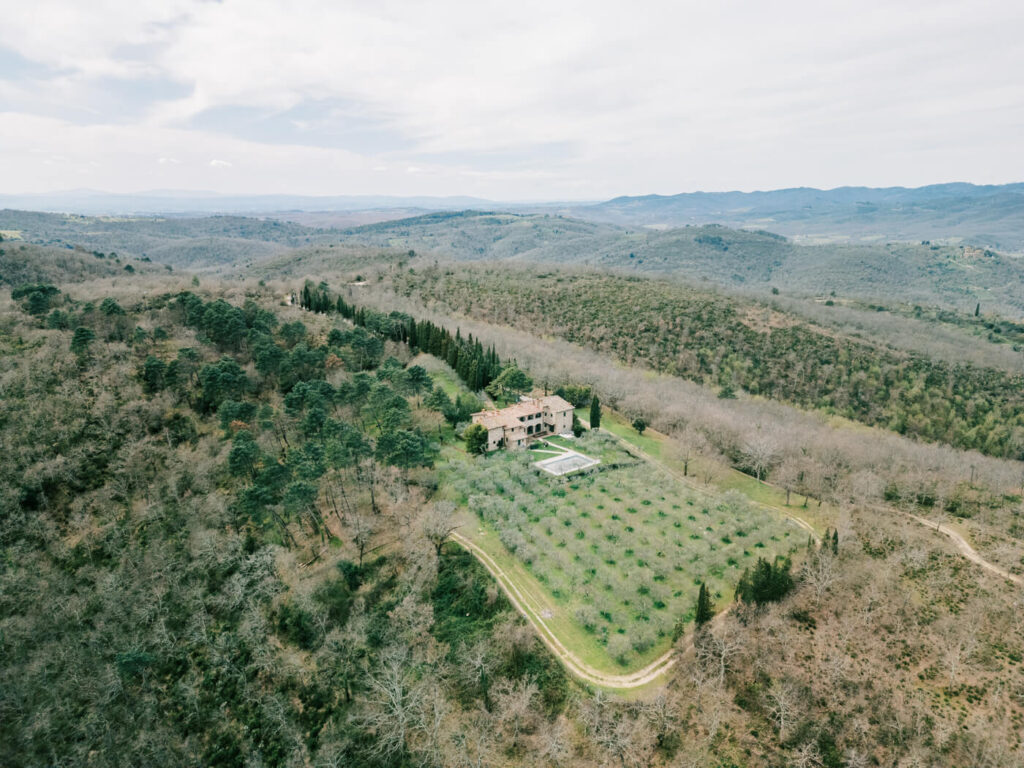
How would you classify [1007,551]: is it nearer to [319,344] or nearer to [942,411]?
[942,411]

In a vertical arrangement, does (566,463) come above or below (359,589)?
above

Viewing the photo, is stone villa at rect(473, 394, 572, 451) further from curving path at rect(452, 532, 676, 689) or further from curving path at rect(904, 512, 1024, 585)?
curving path at rect(904, 512, 1024, 585)

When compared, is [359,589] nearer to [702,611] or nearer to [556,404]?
[702,611]

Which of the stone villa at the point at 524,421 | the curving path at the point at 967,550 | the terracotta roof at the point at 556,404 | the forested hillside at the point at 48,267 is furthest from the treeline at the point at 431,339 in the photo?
the curving path at the point at 967,550

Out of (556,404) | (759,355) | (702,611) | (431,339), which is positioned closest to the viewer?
(702,611)

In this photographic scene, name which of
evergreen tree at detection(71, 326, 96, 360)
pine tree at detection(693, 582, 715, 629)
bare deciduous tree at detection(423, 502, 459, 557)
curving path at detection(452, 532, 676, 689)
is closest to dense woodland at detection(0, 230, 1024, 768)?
bare deciduous tree at detection(423, 502, 459, 557)

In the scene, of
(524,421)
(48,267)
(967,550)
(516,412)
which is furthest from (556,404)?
(48,267)

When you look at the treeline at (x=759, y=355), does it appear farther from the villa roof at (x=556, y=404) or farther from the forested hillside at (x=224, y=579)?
the forested hillside at (x=224, y=579)
